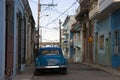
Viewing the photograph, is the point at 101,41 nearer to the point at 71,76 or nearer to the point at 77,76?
the point at 71,76

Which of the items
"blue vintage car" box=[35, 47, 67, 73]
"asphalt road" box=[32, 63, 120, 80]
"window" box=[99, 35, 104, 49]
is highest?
"window" box=[99, 35, 104, 49]

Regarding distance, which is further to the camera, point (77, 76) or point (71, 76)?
point (71, 76)

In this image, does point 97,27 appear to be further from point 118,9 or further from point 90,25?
point 118,9

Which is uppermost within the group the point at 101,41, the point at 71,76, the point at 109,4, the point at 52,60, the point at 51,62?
the point at 109,4

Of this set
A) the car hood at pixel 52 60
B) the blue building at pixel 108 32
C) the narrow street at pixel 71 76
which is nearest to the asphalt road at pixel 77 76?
the narrow street at pixel 71 76

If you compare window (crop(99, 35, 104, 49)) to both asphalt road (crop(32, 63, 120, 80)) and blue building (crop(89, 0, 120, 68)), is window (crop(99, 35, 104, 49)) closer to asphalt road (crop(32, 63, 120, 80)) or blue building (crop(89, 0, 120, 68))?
blue building (crop(89, 0, 120, 68))

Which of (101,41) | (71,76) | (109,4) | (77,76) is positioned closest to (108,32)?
(101,41)

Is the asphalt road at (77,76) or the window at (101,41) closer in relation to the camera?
the asphalt road at (77,76)

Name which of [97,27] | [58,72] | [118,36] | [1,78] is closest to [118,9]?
[118,36]

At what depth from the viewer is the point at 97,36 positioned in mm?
39594

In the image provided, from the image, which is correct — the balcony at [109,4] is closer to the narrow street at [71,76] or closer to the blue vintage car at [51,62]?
the narrow street at [71,76]

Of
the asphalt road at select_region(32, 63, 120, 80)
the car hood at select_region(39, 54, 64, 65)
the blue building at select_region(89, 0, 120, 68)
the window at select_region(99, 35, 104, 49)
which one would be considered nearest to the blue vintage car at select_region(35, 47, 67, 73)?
the car hood at select_region(39, 54, 64, 65)

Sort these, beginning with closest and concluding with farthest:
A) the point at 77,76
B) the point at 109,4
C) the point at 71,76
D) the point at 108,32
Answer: the point at 77,76 < the point at 71,76 < the point at 109,4 < the point at 108,32

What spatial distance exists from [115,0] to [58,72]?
638 centimetres
